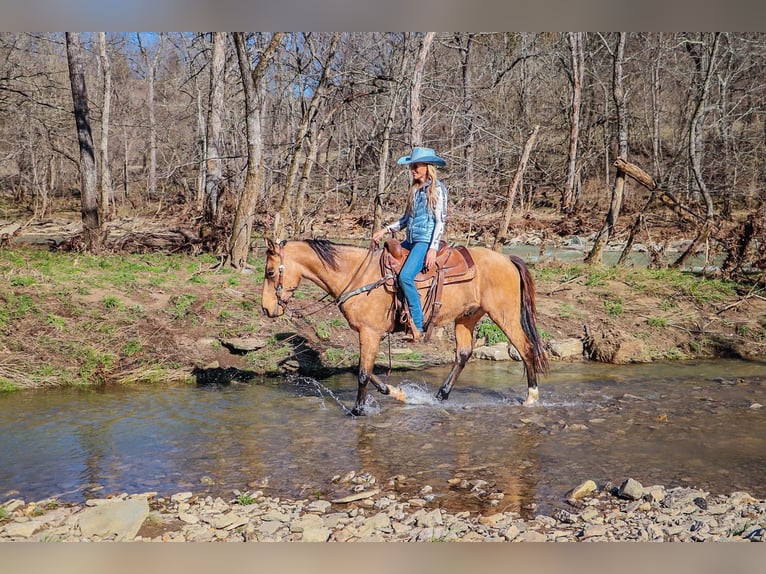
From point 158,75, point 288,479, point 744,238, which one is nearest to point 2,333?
point 288,479

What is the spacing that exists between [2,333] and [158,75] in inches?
1410

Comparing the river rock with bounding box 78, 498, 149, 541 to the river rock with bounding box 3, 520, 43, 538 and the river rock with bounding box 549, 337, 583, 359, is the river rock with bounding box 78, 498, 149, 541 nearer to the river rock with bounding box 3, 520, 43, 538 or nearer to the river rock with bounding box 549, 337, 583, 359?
the river rock with bounding box 3, 520, 43, 538

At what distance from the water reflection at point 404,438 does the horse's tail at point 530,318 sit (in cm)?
55

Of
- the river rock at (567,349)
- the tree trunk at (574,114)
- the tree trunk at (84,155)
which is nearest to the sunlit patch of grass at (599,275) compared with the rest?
the river rock at (567,349)

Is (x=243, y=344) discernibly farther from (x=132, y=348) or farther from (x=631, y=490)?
(x=631, y=490)

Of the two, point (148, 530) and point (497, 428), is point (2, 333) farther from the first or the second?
point (497, 428)

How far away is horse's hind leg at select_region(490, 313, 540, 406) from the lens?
9.03m

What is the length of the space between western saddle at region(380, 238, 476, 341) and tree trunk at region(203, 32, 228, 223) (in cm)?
968

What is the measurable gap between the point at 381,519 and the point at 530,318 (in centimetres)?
473

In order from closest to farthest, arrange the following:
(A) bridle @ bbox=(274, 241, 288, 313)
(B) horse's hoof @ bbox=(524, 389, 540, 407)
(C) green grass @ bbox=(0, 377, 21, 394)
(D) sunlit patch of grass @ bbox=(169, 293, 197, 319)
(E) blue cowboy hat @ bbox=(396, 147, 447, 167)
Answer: (E) blue cowboy hat @ bbox=(396, 147, 447, 167)
(A) bridle @ bbox=(274, 241, 288, 313)
(B) horse's hoof @ bbox=(524, 389, 540, 407)
(C) green grass @ bbox=(0, 377, 21, 394)
(D) sunlit patch of grass @ bbox=(169, 293, 197, 319)

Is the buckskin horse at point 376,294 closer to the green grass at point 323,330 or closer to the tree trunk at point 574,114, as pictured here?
the green grass at point 323,330

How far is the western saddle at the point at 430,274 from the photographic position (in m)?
8.54

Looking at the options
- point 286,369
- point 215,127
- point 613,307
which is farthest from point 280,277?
point 215,127

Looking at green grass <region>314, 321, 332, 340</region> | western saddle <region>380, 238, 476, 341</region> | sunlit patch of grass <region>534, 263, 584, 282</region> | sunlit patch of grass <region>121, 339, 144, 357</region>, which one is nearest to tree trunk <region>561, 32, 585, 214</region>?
sunlit patch of grass <region>534, 263, 584, 282</region>
